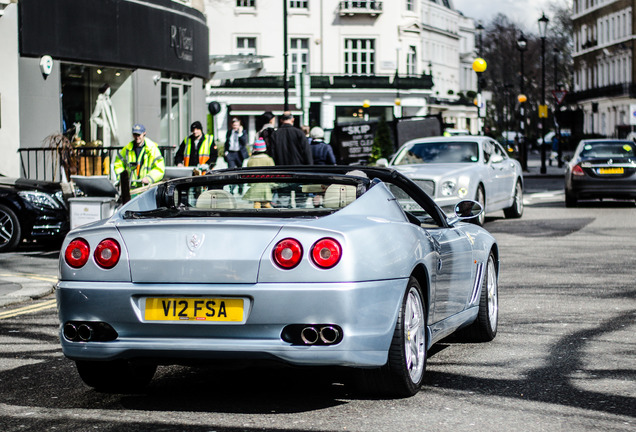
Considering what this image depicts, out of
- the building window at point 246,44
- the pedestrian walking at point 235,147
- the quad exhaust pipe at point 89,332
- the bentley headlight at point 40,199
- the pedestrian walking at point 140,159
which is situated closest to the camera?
the quad exhaust pipe at point 89,332

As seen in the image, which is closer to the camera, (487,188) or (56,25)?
(487,188)

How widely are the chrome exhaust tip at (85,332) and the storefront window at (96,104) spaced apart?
17.2m

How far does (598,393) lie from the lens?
20.6ft

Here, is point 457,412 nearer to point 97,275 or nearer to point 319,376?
point 319,376

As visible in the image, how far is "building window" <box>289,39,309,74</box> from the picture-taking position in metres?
78.5

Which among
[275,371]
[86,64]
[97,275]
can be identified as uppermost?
[86,64]

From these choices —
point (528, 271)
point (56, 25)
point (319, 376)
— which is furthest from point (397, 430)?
point (56, 25)

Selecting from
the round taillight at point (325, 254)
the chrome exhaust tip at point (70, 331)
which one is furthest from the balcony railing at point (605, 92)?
the chrome exhaust tip at point (70, 331)

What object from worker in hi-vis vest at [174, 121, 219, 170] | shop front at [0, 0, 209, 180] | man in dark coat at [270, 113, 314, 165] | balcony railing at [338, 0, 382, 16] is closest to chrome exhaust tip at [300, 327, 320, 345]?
worker in hi-vis vest at [174, 121, 219, 170]

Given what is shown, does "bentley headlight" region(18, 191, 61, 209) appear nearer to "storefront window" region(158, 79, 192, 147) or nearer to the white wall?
the white wall

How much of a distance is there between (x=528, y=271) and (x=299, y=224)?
7596 mm

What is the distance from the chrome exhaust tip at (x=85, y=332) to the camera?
5.89 metres

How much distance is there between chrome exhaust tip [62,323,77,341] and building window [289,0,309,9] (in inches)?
2925

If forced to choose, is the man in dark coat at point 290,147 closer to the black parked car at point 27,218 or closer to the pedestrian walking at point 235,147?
the black parked car at point 27,218
